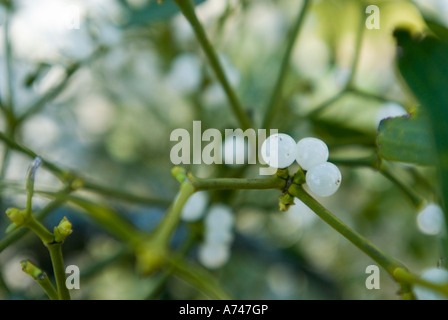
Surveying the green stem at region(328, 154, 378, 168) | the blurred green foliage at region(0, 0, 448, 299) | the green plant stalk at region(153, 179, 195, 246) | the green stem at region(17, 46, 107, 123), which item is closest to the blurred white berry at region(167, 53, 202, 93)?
the blurred green foliage at region(0, 0, 448, 299)

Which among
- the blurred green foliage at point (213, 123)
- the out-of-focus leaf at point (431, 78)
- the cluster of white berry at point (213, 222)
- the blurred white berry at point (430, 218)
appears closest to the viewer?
the out-of-focus leaf at point (431, 78)

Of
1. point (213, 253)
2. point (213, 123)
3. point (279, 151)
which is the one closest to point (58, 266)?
point (279, 151)

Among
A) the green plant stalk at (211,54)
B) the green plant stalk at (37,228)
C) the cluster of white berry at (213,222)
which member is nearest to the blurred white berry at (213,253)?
the cluster of white berry at (213,222)

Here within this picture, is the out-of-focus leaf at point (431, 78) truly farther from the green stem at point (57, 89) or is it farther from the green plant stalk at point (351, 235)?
the green stem at point (57, 89)

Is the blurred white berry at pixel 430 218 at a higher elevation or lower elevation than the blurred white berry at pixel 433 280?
higher

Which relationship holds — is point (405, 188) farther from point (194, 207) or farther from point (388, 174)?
point (194, 207)

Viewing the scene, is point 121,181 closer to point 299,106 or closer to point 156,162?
point 156,162

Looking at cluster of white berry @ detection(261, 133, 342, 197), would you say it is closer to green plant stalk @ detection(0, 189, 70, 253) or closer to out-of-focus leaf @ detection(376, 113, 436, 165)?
out-of-focus leaf @ detection(376, 113, 436, 165)
